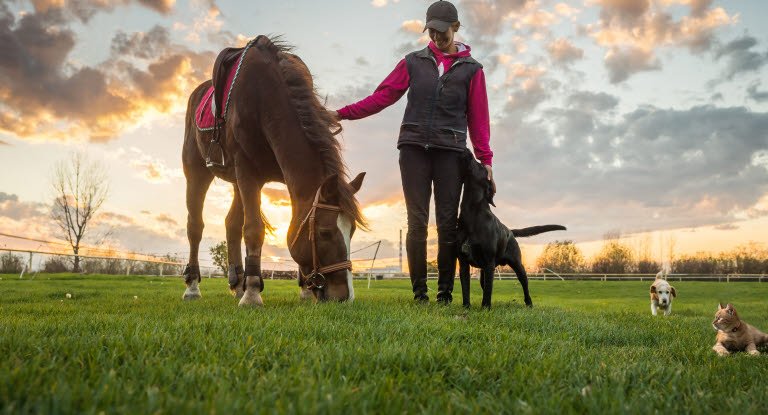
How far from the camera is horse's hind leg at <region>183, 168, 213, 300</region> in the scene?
20.3ft

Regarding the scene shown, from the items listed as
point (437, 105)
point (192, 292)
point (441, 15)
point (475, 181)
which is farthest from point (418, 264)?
point (192, 292)

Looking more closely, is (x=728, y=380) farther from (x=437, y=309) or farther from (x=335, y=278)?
(x=335, y=278)

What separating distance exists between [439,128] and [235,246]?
125 inches

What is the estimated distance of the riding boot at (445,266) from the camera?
15.8 ft

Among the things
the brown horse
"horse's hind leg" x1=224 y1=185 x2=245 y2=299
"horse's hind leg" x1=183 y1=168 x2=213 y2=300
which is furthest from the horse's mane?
"horse's hind leg" x1=183 y1=168 x2=213 y2=300

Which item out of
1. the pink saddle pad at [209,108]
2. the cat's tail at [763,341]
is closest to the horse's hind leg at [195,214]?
the pink saddle pad at [209,108]

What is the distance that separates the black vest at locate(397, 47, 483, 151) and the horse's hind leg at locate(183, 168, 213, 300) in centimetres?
332

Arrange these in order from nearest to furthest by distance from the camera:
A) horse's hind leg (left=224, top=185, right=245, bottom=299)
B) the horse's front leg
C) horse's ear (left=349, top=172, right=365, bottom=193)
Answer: horse's ear (left=349, top=172, right=365, bottom=193) < the horse's front leg < horse's hind leg (left=224, top=185, right=245, bottom=299)

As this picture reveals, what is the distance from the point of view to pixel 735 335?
3.36m

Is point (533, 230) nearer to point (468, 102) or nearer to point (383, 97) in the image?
point (468, 102)

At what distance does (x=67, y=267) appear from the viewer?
845 inches

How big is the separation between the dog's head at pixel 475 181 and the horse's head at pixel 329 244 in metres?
1.36

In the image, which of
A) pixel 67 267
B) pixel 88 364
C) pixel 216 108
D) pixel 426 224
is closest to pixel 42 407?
pixel 88 364

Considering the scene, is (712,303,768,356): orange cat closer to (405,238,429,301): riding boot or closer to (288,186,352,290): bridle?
(405,238,429,301): riding boot
